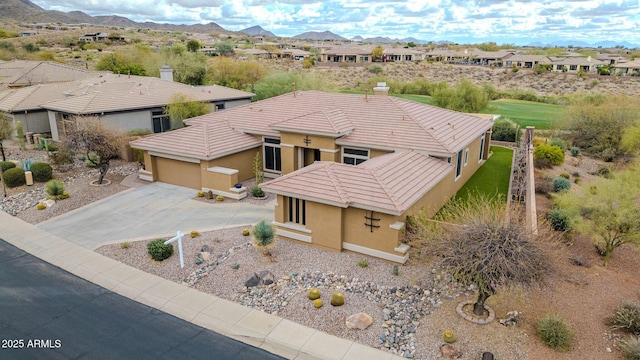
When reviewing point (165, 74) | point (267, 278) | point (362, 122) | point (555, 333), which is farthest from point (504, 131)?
point (165, 74)

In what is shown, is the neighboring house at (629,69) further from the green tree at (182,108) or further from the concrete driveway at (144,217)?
the concrete driveway at (144,217)

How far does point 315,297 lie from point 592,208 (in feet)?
35.8

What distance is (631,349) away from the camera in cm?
1091

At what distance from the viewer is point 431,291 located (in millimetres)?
13961

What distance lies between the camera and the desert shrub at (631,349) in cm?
1077

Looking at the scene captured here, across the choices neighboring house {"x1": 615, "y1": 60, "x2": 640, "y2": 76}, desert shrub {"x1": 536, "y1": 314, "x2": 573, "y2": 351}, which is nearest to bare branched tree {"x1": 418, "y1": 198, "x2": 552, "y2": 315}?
desert shrub {"x1": 536, "y1": 314, "x2": 573, "y2": 351}

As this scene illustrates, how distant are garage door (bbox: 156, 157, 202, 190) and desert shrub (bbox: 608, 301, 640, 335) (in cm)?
1904

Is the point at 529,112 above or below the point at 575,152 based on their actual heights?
above

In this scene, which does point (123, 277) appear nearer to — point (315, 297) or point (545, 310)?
point (315, 297)

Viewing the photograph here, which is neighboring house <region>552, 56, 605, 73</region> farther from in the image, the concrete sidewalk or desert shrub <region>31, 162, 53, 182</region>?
the concrete sidewalk

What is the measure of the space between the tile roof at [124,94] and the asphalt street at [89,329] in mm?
17944

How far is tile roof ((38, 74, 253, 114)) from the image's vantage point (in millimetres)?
30386

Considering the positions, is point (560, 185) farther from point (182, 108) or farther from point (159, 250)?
point (182, 108)

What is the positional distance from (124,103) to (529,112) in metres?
45.3
